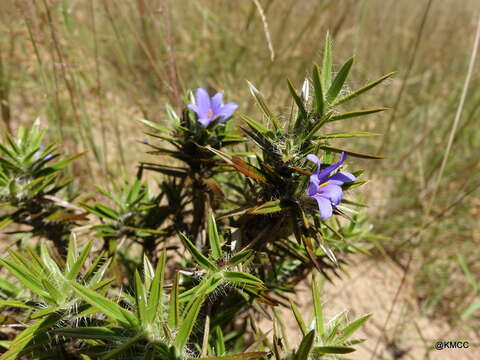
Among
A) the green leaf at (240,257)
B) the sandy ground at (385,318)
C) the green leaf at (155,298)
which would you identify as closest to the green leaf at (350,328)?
the green leaf at (240,257)

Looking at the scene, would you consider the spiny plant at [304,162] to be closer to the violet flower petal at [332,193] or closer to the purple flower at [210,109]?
the violet flower petal at [332,193]

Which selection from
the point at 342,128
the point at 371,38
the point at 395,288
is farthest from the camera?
the point at 371,38

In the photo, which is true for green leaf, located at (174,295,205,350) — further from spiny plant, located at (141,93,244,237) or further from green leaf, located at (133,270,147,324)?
spiny plant, located at (141,93,244,237)

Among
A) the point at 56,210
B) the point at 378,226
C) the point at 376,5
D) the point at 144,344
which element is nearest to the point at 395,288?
the point at 378,226

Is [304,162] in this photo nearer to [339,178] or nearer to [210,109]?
[339,178]

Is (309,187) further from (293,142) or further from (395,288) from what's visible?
(395,288)

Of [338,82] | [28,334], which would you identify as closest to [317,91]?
[338,82]
